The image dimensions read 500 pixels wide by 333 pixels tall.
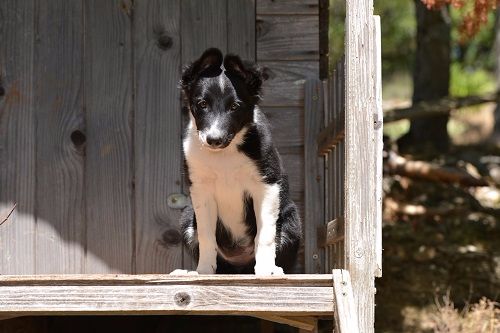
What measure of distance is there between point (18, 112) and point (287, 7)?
1905mm

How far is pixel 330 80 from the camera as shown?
5.36 meters

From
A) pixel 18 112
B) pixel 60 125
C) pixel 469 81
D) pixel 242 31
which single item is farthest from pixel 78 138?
pixel 469 81

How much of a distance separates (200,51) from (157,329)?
2.11 m

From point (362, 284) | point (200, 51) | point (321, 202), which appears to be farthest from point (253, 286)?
point (200, 51)

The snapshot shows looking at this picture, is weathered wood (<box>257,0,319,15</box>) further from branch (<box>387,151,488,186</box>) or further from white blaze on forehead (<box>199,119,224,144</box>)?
branch (<box>387,151,488,186</box>)

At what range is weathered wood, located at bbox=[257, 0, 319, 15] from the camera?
5.68m

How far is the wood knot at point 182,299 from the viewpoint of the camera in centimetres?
407

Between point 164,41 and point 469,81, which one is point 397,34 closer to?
point 469,81

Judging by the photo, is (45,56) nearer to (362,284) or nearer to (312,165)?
(312,165)

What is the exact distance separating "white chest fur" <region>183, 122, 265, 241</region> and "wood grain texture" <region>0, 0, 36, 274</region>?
151cm

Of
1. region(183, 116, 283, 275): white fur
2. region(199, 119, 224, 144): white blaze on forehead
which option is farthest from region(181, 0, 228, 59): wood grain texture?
region(199, 119, 224, 144): white blaze on forehead

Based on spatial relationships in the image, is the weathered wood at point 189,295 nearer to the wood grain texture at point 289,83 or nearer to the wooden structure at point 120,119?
the wooden structure at point 120,119

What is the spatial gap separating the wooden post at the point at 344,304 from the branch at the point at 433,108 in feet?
14.5

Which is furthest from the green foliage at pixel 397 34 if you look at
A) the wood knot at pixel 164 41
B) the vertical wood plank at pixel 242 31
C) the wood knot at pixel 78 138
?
the wood knot at pixel 78 138
